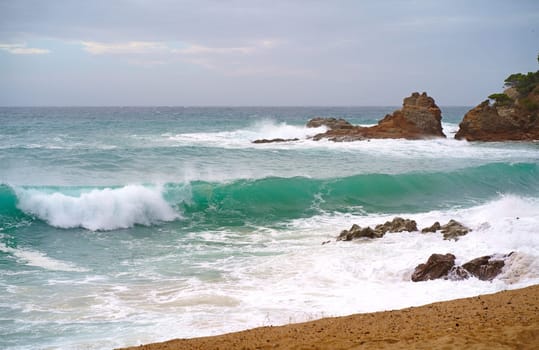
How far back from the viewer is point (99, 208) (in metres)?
17.0

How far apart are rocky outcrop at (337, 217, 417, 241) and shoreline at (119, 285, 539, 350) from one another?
230 inches

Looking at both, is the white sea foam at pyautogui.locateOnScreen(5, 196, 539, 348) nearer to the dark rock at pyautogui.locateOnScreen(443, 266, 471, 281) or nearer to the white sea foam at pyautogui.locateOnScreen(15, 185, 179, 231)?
the dark rock at pyautogui.locateOnScreen(443, 266, 471, 281)

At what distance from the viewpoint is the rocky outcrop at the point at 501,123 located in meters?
43.2

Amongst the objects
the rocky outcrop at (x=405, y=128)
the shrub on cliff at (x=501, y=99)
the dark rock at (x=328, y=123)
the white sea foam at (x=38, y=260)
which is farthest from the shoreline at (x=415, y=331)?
the shrub on cliff at (x=501, y=99)

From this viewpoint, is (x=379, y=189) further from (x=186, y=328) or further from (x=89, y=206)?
(x=186, y=328)

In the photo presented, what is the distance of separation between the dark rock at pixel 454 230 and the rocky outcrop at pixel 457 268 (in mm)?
2581

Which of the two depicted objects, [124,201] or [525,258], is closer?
[525,258]

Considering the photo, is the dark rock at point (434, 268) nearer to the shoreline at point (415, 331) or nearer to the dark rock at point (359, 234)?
the shoreline at point (415, 331)

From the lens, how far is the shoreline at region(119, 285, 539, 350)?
5996 millimetres

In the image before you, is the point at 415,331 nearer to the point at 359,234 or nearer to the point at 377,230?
the point at 359,234

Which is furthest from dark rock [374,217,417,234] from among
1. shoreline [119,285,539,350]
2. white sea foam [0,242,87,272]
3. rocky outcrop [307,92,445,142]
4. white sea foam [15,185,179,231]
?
rocky outcrop [307,92,445,142]

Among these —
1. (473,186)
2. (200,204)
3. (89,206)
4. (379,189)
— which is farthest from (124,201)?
(473,186)

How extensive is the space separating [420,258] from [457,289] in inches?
66.1

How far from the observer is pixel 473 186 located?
23.8 meters
